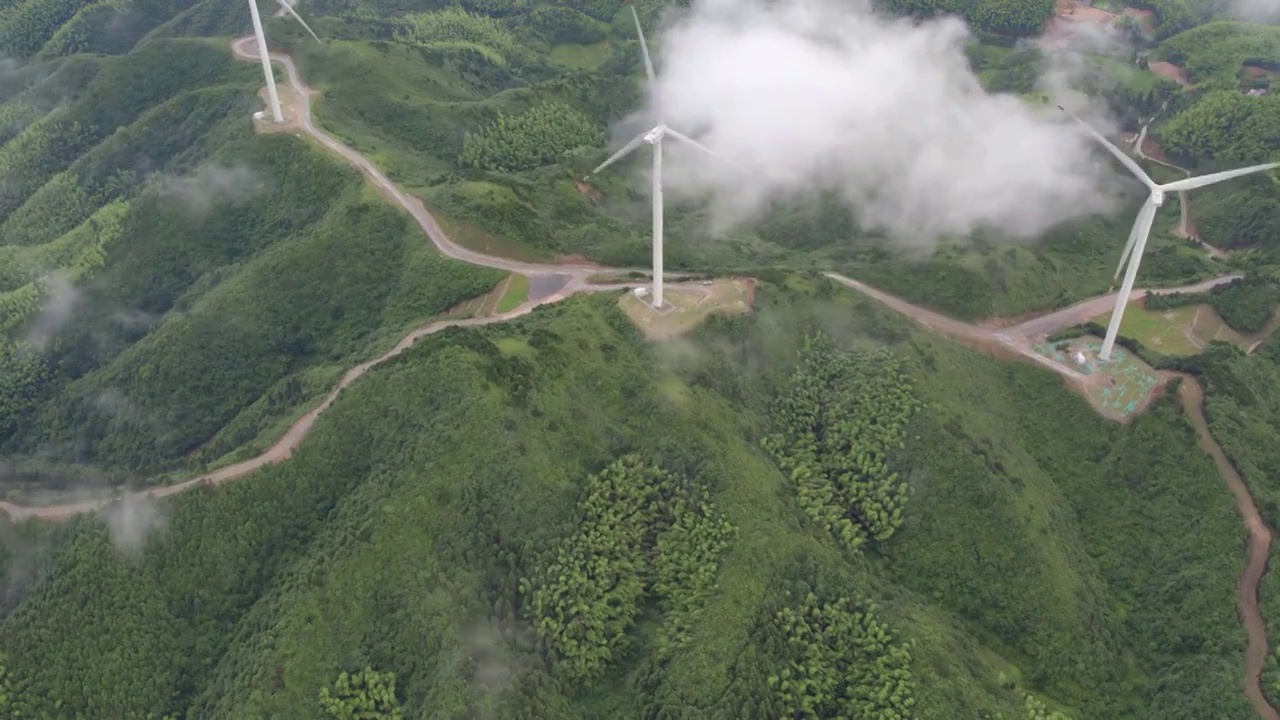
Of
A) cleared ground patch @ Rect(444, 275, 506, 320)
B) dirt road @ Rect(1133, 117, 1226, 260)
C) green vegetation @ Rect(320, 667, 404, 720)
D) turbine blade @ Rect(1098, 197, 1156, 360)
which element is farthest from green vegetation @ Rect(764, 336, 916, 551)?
dirt road @ Rect(1133, 117, 1226, 260)

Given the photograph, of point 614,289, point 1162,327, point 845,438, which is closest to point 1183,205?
point 1162,327

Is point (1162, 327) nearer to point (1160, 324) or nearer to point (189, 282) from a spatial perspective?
point (1160, 324)

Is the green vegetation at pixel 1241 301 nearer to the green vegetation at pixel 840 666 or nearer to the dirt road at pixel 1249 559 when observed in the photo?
the dirt road at pixel 1249 559

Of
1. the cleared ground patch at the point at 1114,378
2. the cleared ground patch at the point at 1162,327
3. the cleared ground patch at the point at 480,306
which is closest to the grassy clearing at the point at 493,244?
the cleared ground patch at the point at 480,306

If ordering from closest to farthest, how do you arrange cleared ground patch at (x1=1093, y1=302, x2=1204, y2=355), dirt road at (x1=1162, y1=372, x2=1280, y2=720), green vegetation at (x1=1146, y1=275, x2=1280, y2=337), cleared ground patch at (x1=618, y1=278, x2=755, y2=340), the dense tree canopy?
1. dirt road at (x1=1162, y1=372, x2=1280, y2=720)
2. cleared ground patch at (x1=618, y1=278, x2=755, y2=340)
3. cleared ground patch at (x1=1093, y1=302, x2=1204, y2=355)
4. green vegetation at (x1=1146, y1=275, x2=1280, y2=337)
5. the dense tree canopy

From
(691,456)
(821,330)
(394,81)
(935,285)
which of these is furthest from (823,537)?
(394,81)

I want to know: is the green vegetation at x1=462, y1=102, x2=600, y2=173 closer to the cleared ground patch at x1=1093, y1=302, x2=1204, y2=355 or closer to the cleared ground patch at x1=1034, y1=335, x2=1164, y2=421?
the cleared ground patch at x1=1034, y1=335, x2=1164, y2=421
